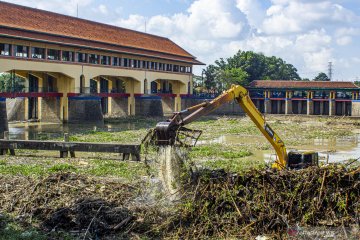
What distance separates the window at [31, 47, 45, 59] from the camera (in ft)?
142

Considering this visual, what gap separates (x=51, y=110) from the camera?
49125 mm

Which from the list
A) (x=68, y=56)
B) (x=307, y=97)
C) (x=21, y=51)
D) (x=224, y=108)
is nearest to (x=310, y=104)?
(x=307, y=97)

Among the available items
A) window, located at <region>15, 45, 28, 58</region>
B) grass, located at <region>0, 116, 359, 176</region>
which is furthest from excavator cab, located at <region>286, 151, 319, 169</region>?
window, located at <region>15, 45, 28, 58</region>

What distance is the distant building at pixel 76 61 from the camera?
1657 inches

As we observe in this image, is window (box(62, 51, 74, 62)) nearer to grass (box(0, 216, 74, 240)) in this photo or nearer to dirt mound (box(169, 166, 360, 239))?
grass (box(0, 216, 74, 240))

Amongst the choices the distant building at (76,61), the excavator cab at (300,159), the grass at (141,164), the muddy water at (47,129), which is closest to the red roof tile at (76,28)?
the distant building at (76,61)

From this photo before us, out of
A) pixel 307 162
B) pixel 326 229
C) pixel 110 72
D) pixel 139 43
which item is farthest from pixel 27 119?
pixel 326 229

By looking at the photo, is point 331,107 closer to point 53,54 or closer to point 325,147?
point 325,147

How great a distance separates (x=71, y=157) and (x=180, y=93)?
Result: 156 ft

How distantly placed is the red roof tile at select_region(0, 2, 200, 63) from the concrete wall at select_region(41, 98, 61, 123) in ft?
22.7

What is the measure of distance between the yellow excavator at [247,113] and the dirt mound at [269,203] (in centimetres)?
144

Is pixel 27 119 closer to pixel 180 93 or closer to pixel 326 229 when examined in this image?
pixel 180 93

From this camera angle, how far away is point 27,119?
52594 mm

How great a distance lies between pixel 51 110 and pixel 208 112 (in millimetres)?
37543
